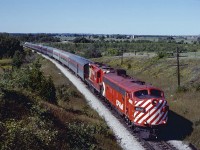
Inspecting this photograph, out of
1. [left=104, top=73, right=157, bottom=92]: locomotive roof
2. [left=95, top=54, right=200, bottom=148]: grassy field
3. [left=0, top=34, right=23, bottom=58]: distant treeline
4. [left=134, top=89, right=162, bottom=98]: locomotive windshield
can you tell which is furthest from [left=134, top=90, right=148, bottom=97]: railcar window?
[left=0, top=34, right=23, bottom=58]: distant treeline

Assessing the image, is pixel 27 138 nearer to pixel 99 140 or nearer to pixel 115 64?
pixel 99 140

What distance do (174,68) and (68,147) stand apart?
47.2 metres

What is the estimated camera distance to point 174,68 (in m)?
62.0

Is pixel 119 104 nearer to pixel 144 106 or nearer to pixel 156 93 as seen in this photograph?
pixel 156 93

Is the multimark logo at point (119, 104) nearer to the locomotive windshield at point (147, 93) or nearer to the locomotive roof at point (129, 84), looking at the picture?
the locomotive roof at point (129, 84)

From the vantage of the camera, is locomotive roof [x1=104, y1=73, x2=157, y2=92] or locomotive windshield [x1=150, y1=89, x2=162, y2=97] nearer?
locomotive windshield [x1=150, y1=89, x2=162, y2=97]

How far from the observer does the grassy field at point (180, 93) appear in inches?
1008

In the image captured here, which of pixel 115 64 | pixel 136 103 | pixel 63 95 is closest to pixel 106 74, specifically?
pixel 63 95

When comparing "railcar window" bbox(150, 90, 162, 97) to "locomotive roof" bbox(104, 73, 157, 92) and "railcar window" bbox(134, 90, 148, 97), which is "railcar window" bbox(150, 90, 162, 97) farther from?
"locomotive roof" bbox(104, 73, 157, 92)

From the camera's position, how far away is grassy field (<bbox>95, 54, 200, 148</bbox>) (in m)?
25.6

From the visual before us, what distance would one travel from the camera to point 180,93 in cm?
3997

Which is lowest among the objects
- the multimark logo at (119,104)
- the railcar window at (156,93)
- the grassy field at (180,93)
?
the grassy field at (180,93)

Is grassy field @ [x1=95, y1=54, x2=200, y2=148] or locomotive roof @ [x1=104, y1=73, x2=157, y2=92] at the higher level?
locomotive roof @ [x1=104, y1=73, x2=157, y2=92]

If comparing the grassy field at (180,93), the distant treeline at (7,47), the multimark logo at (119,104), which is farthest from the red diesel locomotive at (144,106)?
the distant treeline at (7,47)
